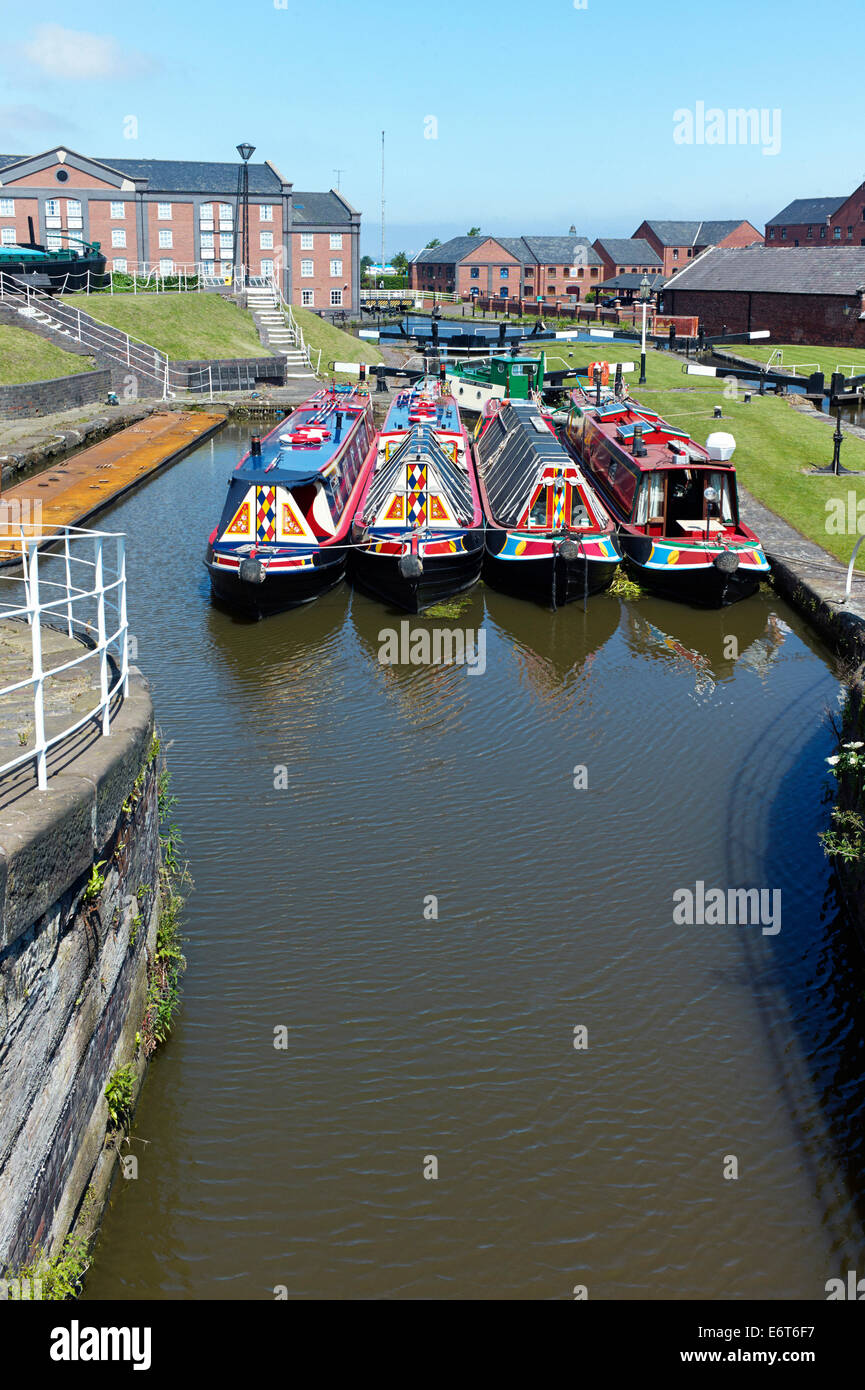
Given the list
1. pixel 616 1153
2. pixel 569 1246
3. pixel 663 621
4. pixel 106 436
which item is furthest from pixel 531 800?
pixel 106 436

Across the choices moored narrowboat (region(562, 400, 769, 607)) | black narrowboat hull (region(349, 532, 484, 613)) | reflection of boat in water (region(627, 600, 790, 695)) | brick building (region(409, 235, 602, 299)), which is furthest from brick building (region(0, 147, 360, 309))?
reflection of boat in water (region(627, 600, 790, 695))

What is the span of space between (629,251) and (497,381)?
8270cm

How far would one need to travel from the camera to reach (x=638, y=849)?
12266 mm

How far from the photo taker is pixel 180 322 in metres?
47.1

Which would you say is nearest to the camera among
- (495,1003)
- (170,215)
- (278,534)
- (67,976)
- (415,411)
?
(67,976)

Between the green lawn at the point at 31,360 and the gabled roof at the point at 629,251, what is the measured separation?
83.1m

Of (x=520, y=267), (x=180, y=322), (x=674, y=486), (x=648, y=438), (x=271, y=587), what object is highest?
(x=520, y=267)

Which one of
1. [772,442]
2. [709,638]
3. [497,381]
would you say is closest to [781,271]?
[497,381]

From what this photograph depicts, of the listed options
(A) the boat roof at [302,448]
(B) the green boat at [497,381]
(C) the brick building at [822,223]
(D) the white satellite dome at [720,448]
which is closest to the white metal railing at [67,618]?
(A) the boat roof at [302,448]

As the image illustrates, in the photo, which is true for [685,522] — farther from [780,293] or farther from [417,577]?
[780,293]

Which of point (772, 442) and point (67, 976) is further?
point (772, 442)

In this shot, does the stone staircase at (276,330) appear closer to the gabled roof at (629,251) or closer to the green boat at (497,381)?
the green boat at (497,381)

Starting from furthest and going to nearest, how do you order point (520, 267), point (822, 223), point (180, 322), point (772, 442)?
1. point (520, 267)
2. point (822, 223)
3. point (180, 322)
4. point (772, 442)

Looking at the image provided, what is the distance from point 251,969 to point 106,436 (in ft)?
88.9
